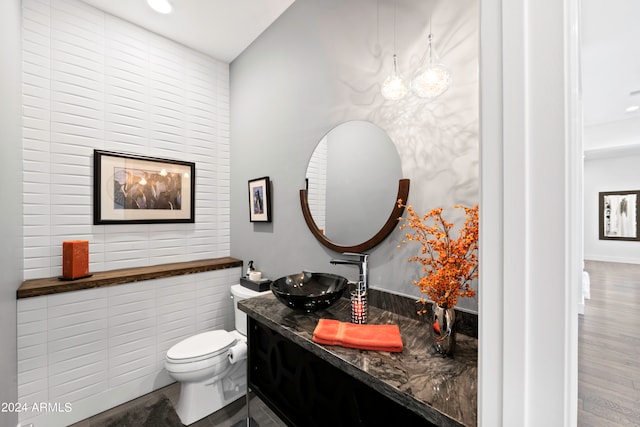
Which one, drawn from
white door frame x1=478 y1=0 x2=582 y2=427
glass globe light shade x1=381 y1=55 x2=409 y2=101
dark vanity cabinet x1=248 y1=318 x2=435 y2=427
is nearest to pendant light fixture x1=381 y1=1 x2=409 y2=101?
glass globe light shade x1=381 y1=55 x2=409 y2=101

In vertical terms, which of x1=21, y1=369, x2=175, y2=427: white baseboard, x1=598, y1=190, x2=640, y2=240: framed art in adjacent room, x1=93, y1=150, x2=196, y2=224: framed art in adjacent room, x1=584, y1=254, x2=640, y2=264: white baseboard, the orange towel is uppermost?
x1=93, y1=150, x2=196, y2=224: framed art in adjacent room

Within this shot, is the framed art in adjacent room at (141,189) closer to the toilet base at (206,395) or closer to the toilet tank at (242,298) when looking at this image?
the toilet tank at (242,298)

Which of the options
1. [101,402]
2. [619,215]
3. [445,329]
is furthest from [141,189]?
[619,215]

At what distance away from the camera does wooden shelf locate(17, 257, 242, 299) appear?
1731mm

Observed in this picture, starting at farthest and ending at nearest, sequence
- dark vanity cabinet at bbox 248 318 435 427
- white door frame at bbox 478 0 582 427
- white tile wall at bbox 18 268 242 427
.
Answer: white tile wall at bbox 18 268 242 427
dark vanity cabinet at bbox 248 318 435 427
white door frame at bbox 478 0 582 427

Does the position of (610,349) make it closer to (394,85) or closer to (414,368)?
(414,368)

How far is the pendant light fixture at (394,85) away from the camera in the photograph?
136cm

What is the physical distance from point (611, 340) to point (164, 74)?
10.5 feet

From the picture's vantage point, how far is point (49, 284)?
1.79 m

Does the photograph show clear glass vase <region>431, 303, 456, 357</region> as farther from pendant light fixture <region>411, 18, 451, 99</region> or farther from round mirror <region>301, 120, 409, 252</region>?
pendant light fixture <region>411, 18, 451, 99</region>

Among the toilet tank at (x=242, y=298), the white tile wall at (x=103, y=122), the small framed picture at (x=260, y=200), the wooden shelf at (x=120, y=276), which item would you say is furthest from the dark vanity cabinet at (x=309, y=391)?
the white tile wall at (x=103, y=122)

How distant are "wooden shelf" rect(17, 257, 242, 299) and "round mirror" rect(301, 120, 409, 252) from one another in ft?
3.99

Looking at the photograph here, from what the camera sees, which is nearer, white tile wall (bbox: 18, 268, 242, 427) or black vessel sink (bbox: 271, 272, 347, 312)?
black vessel sink (bbox: 271, 272, 347, 312)

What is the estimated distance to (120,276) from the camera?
2.02 m
